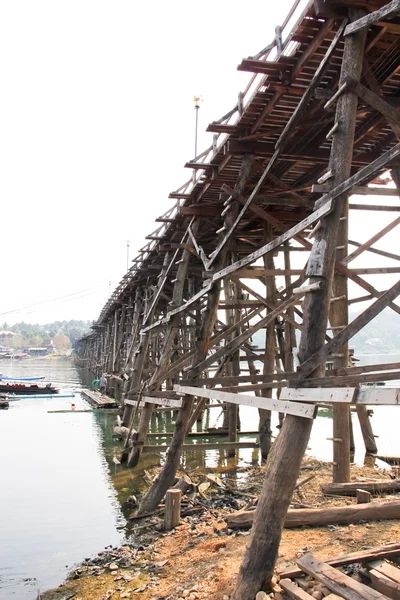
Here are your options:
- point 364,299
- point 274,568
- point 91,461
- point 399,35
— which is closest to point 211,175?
point 364,299

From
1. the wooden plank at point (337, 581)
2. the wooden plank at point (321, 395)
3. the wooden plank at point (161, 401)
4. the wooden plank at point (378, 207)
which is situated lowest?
the wooden plank at point (337, 581)

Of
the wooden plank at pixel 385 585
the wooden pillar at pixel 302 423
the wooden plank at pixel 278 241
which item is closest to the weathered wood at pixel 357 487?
the wooden pillar at pixel 302 423

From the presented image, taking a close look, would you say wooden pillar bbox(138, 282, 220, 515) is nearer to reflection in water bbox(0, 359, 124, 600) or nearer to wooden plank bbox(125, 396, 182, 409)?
reflection in water bbox(0, 359, 124, 600)

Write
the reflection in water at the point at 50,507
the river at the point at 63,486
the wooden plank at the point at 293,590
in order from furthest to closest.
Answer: the river at the point at 63,486 < the reflection in water at the point at 50,507 < the wooden plank at the point at 293,590

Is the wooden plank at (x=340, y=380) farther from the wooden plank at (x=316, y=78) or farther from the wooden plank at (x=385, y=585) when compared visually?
the wooden plank at (x=316, y=78)

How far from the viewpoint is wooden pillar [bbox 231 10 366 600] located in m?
4.61

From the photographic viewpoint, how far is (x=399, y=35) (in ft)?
18.3

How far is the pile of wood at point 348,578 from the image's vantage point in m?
3.82

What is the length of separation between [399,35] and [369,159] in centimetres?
284

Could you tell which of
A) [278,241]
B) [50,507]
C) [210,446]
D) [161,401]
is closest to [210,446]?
[210,446]

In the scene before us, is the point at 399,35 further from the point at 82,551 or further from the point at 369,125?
the point at 82,551

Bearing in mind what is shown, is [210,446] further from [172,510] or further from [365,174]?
[365,174]

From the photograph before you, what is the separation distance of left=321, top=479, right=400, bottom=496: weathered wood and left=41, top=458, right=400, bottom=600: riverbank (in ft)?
0.43

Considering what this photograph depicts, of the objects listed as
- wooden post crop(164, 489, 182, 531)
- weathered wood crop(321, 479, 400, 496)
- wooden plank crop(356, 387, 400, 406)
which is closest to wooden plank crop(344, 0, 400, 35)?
wooden plank crop(356, 387, 400, 406)
